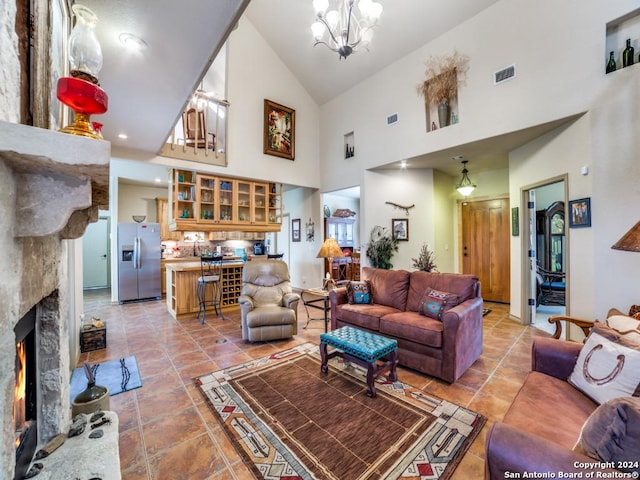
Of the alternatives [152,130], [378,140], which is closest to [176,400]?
[152,130]

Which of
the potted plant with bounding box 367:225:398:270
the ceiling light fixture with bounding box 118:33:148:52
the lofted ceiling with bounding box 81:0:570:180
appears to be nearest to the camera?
the lofted ceiling with bounding box 81:0:570:180

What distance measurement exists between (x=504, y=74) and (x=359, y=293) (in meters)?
3.74

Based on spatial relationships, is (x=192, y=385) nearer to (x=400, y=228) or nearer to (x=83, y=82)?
(x=83, y=82)

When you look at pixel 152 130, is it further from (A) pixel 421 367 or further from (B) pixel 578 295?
(B) pixel 578 295

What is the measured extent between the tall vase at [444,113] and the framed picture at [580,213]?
7.17 feet

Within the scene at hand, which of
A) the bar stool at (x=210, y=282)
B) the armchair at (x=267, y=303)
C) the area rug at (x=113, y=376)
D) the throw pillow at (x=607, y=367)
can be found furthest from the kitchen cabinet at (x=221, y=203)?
the throw pillow at (x=607, y=367)

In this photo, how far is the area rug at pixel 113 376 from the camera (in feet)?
8.15

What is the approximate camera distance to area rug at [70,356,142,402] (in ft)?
8.15

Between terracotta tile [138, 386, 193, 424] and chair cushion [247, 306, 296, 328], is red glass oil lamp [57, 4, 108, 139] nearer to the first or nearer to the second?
terracotta tile [138, 386, 193, 424]

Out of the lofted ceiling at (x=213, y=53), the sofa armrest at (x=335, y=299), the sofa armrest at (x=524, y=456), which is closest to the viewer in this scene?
the sofa armrest at (x=524, y=456)

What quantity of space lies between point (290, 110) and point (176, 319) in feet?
16.9

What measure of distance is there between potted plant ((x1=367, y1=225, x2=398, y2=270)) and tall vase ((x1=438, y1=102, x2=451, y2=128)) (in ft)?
7.33

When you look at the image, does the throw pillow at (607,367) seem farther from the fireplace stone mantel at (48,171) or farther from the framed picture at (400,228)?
the framed picture at (400,228)

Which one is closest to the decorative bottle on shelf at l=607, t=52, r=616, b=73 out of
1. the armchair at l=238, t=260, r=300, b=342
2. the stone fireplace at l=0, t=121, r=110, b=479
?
the armchair at l=238, t=260, r=300, b=342
